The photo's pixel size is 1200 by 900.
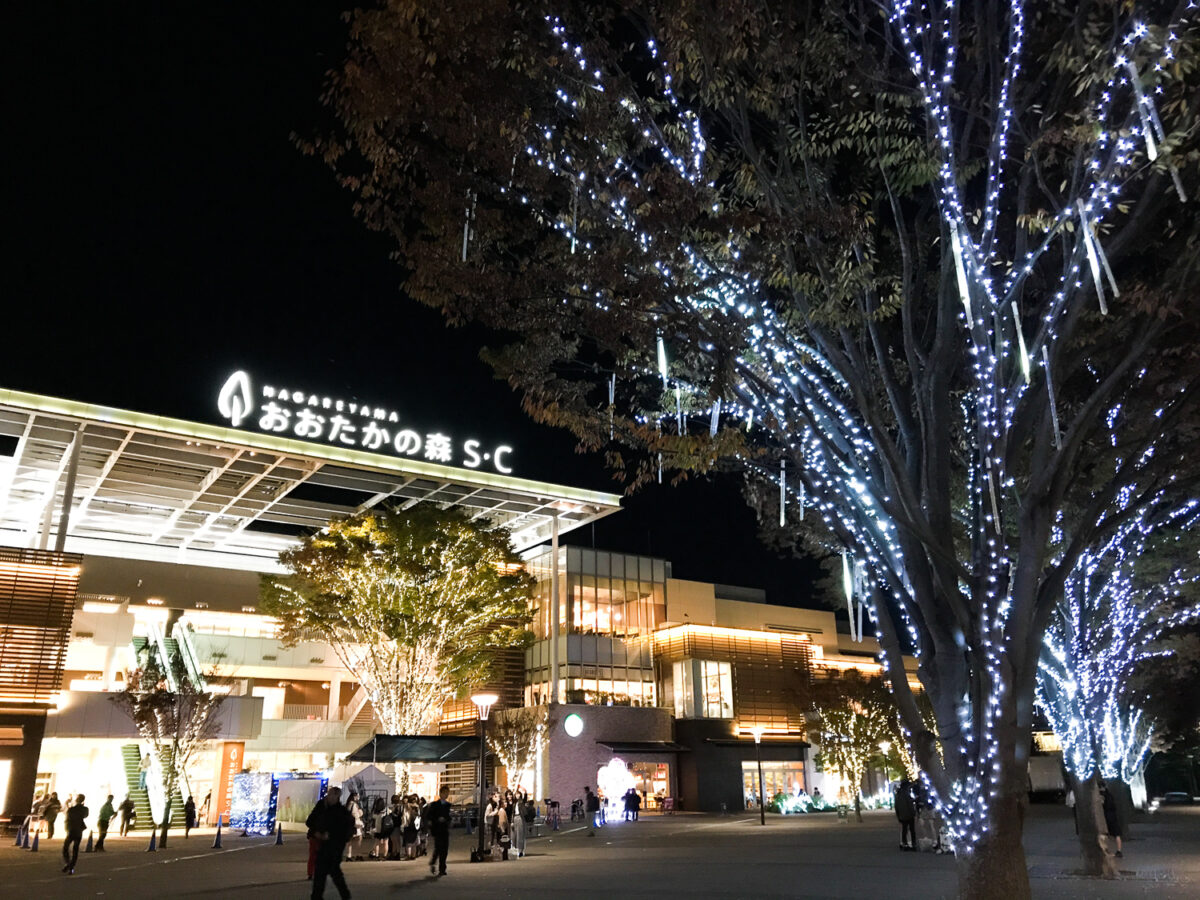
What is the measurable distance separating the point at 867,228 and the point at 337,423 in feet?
67.8

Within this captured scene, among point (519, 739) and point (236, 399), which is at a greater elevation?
point (236, 399)

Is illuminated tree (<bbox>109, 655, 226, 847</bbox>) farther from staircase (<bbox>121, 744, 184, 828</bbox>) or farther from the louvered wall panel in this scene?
the louvered wall panel

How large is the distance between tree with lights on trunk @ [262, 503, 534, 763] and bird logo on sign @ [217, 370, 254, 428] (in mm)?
4070

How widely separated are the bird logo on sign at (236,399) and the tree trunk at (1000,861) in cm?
2219

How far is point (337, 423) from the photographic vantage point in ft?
85.8

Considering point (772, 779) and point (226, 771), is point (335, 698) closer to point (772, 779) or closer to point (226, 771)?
point (226, 771)

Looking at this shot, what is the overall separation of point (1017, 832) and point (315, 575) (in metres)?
20.5

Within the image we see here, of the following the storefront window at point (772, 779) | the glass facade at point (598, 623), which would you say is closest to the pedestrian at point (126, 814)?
the glass facade at point (598, 623)

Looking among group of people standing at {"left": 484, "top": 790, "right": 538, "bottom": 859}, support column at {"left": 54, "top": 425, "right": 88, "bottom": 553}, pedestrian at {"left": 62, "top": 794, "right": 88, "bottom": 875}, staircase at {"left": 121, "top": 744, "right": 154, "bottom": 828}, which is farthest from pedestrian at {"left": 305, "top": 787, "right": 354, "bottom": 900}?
staircase at {"left": 121, "top": 744, "right": 154, "bottom": 828}

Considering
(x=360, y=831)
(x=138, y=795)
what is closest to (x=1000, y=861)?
(x=360, y=831)

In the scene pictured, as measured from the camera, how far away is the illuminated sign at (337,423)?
24.8 m

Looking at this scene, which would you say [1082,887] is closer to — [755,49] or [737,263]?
[737,263]

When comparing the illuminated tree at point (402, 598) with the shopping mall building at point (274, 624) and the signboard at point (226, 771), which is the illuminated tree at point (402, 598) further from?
the signboard at point (226, 771)

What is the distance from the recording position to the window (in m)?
37.3
